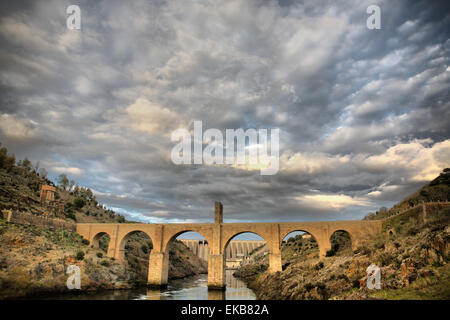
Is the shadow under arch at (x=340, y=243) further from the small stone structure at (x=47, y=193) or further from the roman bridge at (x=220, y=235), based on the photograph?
the small stone structure at (x=47, y=193)

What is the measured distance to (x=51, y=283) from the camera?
3344 cm

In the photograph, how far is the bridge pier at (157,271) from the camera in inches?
1716

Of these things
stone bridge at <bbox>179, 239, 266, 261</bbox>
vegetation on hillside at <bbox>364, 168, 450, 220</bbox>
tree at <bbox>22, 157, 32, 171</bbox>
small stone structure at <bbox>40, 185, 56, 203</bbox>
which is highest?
tree at <bbox>22, 157, 32, 171</bbox>

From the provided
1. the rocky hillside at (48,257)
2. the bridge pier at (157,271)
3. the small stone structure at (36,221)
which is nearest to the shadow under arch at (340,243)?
the bridge pier at (157,271)

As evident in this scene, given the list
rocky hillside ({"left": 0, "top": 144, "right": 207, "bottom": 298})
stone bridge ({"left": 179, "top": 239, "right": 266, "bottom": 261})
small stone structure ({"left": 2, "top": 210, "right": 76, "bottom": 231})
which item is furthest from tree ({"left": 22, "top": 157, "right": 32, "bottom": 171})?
stone bridge ({"left": 179, "top": 239, "right": 266, "bottom": 261})

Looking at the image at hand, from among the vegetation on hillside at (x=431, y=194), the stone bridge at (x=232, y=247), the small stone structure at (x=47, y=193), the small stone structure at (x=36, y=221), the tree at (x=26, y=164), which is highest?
the tree at (x=26, y=164)

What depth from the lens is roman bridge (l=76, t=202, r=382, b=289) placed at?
1556 inches

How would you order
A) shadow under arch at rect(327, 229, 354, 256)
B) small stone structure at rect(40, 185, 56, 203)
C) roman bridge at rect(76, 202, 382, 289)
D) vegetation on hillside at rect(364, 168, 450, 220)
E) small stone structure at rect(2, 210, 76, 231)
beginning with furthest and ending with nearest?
small stone structure at rect(40, 185, 56, 203), vegetation on hillside at rect(364, 168, 450, 220), small stone structure at rect(2, 210, 76, 231), shadow under arch at rect(327, 229, 354, 256), roman bridge at rect(76, 202, 382, 289)

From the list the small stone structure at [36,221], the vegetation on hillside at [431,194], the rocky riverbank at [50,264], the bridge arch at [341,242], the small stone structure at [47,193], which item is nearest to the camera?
the rocky riverbank at [50,264]

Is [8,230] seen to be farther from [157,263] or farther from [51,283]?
[157,263]

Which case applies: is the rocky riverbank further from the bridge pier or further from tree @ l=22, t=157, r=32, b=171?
tree @ l=22, t=157, r=32, b=171

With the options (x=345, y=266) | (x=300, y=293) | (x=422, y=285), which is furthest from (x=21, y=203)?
(x=422, y=285)
